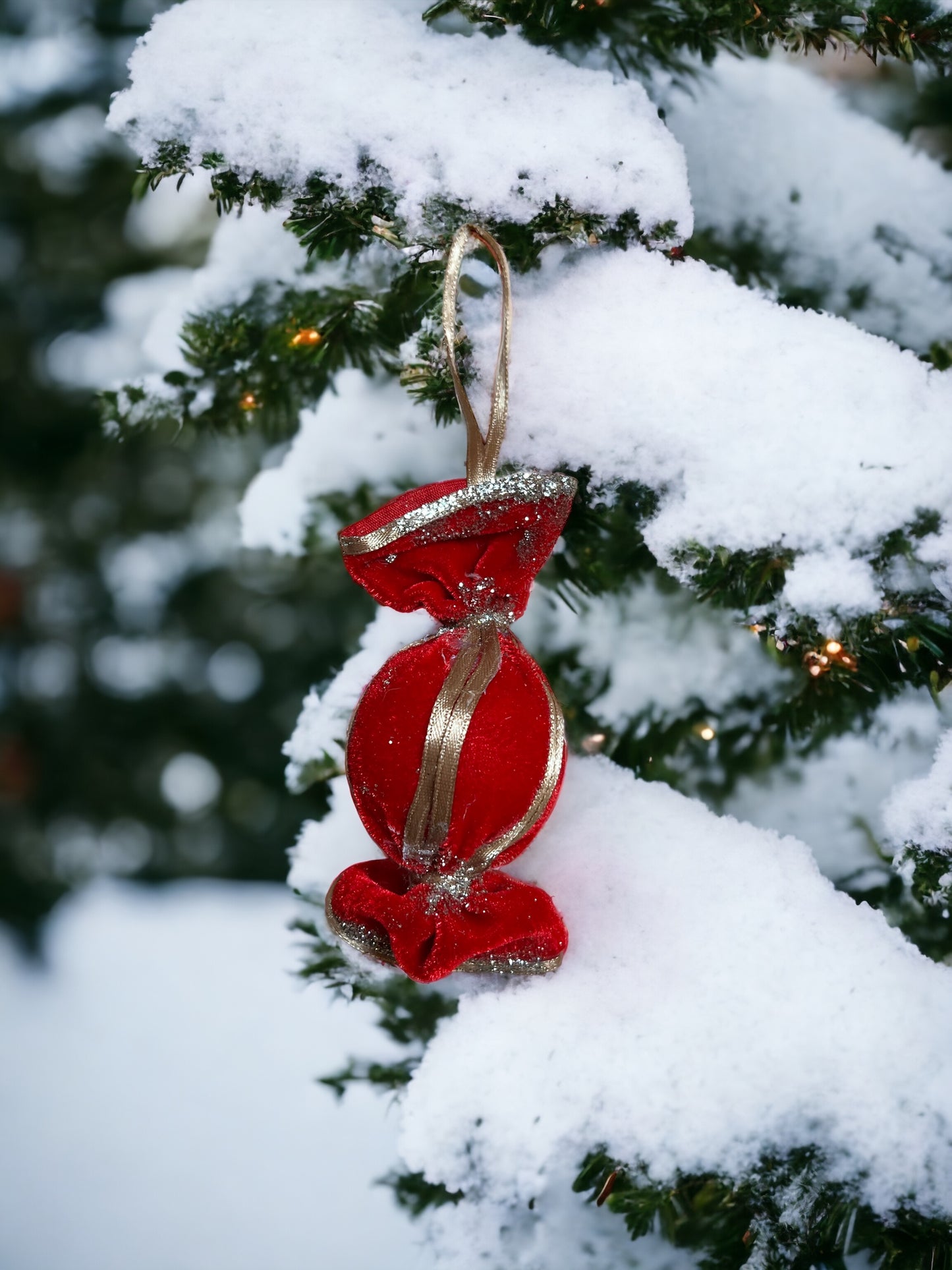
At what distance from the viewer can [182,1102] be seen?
3.92 ft

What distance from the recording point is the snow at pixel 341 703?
25.3 inches

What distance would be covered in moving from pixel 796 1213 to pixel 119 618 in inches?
39.8

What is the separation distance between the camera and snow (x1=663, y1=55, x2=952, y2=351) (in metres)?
0.66

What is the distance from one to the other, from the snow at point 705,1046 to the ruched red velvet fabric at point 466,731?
4 centimetres

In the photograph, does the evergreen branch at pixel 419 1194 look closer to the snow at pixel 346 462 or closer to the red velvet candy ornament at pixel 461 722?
the red velvet candy ornament at pixel 461 722

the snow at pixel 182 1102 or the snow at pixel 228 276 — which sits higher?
the snow at pixel 228 276

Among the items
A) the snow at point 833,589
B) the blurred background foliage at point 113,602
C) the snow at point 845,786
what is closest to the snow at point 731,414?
the snow at point 833,589

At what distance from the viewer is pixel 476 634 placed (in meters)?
0.48

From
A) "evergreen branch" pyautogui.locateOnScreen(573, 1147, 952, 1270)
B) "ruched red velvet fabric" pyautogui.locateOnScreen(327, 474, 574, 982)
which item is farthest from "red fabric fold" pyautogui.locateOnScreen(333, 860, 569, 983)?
"evergreen branch" pyautogui.locateOnScreen(573, 1147, 952, 1270)

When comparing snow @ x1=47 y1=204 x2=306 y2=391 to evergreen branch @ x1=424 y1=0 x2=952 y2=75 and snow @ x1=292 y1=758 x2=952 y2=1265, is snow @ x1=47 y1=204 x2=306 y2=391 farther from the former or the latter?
snow @ x1=292 y1=758 x2=952 y2=1265

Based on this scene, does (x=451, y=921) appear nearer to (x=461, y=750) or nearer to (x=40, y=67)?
(x=461, y=750)

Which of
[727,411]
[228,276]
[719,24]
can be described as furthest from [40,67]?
[727,411]

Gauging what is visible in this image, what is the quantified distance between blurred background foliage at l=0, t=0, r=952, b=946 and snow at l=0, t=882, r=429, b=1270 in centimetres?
11

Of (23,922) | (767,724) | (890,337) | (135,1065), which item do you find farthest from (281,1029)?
(890,337)
